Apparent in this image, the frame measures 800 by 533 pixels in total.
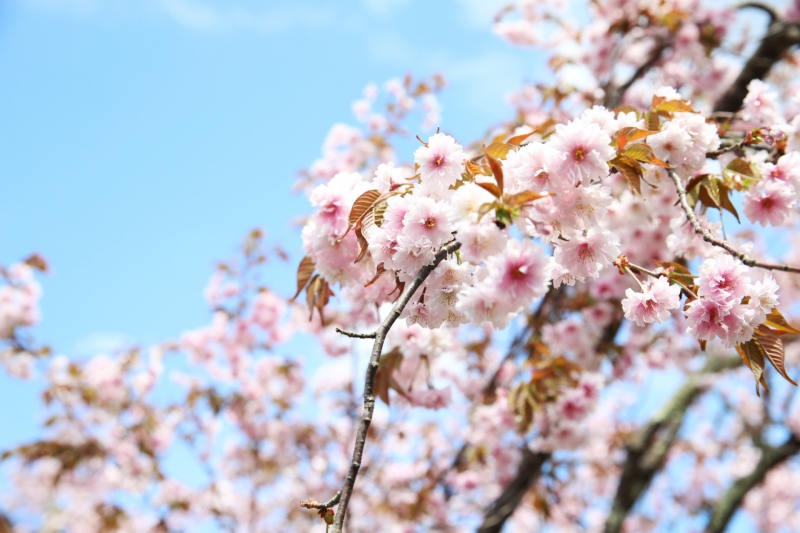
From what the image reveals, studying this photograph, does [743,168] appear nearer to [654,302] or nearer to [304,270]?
[654,302]

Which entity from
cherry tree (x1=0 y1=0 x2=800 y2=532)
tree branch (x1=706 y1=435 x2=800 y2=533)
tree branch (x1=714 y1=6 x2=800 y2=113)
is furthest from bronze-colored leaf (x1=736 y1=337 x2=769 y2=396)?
tree branch (x1=706 y1=435 x2=800 y2=533)

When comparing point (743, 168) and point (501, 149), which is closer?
point (501, 149)

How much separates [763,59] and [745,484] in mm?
2986

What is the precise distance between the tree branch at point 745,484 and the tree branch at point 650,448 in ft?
1.54

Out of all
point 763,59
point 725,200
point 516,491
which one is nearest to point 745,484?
→ point 516,491

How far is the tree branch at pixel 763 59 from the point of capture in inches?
113

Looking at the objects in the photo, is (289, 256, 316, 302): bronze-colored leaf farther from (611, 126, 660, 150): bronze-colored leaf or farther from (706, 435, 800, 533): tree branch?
(706, 435, 800, 533): tree branch

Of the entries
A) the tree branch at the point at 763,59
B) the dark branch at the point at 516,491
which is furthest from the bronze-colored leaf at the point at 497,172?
the tree branch at the point at 763,59

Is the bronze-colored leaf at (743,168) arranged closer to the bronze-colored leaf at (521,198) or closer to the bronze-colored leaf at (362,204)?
the bronze-colored leaf at (521,198)

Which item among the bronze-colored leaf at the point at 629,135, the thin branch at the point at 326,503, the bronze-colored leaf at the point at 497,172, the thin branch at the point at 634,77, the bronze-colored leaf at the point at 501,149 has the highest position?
the thin branch at the point at 634,77

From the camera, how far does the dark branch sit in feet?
9.59

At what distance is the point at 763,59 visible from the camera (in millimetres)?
2951

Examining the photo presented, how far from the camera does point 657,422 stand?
14.4ft

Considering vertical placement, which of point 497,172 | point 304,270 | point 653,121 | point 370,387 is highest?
point 653,121
